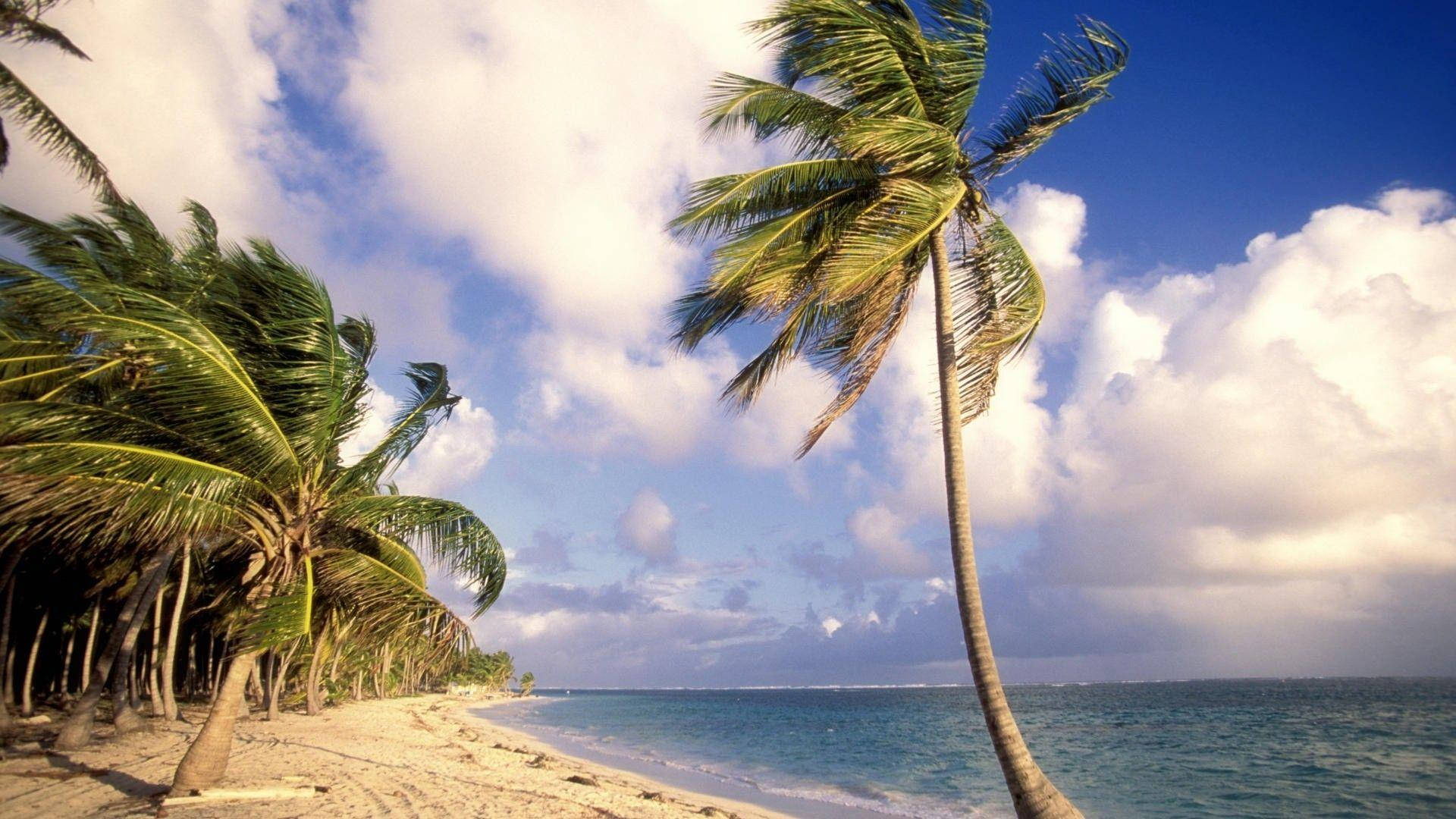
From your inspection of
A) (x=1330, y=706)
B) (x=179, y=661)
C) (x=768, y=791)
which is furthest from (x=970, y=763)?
(x=1330, y=706)

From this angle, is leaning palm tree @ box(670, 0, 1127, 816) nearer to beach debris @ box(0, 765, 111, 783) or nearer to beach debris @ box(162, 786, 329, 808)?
beach debris @ box(162, 786, 329, 808)

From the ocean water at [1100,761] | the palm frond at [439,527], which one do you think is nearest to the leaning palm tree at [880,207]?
the palm frond at [439,527]

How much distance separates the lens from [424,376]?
9.66 metres

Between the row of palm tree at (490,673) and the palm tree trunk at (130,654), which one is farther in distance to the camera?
the row of palm tree at (490,673)

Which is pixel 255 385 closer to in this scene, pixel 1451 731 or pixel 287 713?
pixel 287 713

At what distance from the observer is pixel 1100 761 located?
25.3 meters

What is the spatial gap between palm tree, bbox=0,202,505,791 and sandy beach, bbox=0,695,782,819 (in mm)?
1392

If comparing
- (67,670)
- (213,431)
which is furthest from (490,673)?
(213,431)

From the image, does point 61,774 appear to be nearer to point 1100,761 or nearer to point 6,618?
point 6,618

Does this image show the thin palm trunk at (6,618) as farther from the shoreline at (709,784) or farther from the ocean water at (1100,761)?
the ocean water at (1100,761)

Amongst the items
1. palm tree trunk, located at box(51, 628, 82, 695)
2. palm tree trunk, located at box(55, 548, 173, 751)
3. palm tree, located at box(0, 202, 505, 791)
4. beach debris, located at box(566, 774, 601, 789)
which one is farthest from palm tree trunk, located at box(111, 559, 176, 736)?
beach debris, located at box(566, 774, 601, 789)

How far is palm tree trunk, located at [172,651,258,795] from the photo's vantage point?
7.62 meters

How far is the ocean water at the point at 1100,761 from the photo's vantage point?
16.8 m

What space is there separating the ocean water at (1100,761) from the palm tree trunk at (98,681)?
12924mm
